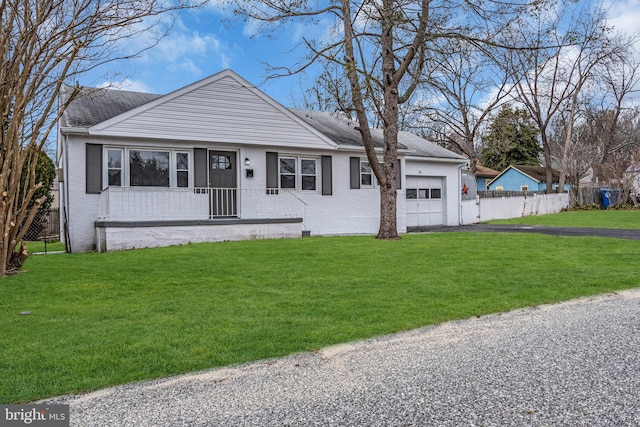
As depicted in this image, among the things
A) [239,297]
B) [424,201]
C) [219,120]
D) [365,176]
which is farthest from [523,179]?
[239,297]

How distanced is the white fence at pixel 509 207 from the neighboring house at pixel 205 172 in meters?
6.18

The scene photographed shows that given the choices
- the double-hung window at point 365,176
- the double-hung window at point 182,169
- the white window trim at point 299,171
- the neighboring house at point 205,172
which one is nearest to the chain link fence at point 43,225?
the neighboring house at point 205,172

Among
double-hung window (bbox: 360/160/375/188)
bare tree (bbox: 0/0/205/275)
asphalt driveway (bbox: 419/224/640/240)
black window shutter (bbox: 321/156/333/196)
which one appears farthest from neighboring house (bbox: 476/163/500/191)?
bare tree (bbox: 0/0/205/275)

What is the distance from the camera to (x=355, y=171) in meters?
15.2

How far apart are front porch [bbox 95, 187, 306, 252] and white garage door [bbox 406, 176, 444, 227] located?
546cm

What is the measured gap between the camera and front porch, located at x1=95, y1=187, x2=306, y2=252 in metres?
11.1

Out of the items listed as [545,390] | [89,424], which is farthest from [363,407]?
[89,424]

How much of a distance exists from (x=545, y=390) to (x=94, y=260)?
28.1 feet

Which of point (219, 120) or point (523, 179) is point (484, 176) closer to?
point (523, 179)

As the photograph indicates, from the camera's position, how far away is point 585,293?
6.09 m

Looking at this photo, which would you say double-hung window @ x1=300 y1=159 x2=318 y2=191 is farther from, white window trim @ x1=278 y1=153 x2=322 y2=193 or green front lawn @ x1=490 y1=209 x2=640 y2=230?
green front lawn @ x1=490 y1=209 x2=640 y2=230

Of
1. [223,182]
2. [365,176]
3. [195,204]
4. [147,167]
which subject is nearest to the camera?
[147,167]

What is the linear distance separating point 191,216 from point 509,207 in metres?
18.2

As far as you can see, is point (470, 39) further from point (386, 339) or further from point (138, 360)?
point (138, 360)
